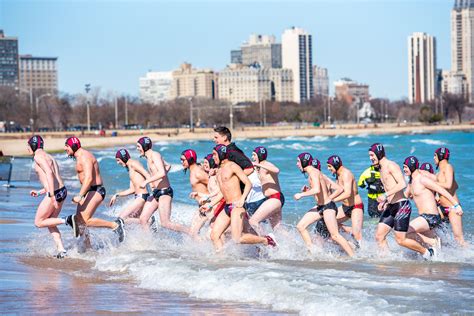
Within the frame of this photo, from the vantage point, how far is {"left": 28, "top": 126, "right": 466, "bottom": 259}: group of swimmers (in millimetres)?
13797

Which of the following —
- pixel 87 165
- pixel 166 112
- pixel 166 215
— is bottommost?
pixel 166 215

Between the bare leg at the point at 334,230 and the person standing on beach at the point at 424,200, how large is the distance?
90cm

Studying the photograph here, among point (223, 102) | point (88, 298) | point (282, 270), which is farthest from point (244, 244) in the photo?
point (223, 102)

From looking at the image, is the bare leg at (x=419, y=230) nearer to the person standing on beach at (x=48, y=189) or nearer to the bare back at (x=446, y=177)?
the bare back at (x=446, y=177)

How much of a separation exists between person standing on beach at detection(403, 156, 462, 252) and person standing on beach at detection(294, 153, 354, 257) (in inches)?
41.4

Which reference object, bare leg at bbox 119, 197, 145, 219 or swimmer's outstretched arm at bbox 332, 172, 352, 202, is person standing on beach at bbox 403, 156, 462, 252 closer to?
swimmer's outstretched arm at bbox 332, 172, 352, 202

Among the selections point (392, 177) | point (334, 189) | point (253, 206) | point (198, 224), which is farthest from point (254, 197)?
point (392, 177)

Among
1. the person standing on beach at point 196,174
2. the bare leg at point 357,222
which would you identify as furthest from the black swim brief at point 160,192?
the bare leg at point 357,222

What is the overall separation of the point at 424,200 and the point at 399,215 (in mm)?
555

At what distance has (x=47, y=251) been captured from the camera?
614 inches

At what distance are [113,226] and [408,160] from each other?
179 inches

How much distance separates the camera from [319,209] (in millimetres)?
14734

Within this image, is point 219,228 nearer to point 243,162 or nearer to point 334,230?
point 243,162

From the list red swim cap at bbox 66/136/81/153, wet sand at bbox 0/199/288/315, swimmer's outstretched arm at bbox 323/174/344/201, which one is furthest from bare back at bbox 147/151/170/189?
swimmer's outstretched arm at bbox 323/174/344/201
